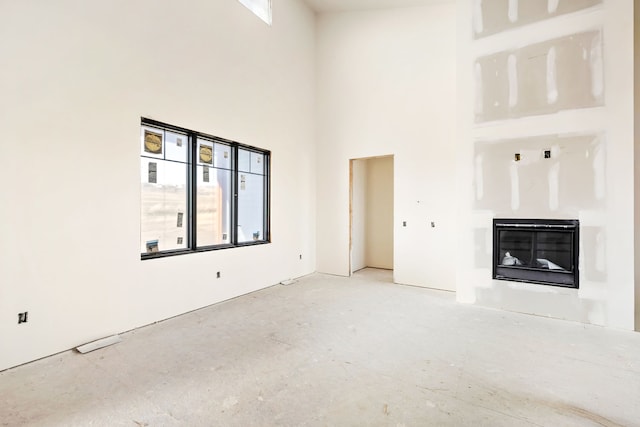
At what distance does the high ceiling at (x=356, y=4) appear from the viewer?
5363 millimetres

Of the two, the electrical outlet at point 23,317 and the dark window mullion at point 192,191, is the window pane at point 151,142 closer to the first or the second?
the dark window mullion at point 192,191

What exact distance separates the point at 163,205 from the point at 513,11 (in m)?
5.32

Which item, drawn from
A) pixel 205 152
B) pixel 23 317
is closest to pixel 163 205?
pixel 205 152

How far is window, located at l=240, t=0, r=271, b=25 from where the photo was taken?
16.5 ft

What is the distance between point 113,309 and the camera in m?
3.25

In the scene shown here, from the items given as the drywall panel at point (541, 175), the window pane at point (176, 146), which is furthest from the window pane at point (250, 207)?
the drywall panel at point (541, 175)

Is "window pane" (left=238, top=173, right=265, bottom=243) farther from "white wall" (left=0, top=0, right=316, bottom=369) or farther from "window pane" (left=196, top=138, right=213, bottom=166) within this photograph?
"window pane" (left=196, top=138, right=213, bottom=166)

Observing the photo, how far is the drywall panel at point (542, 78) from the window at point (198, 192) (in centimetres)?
360

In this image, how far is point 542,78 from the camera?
3.95 metres

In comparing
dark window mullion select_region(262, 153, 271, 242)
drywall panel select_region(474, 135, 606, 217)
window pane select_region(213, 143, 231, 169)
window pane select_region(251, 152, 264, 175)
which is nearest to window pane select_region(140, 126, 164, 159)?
window pane select_region(213, 143, 231, 169)

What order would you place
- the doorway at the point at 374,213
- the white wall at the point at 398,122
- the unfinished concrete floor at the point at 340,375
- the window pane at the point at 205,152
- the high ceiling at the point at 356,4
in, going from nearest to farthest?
1. the unfinished concrete floor at the point at 340,375
2. the window pane at the point at 205,152
3. the white wall at the point at 398,122
4. the high ceiling at the point at 356,4
5. the doorway at the point at 374,213

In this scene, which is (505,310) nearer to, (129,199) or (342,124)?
(342,124)

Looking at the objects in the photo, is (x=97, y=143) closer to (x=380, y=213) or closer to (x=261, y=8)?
(x=261, y=8)

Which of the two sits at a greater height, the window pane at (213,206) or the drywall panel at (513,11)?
the drywall panel at (513,11)
